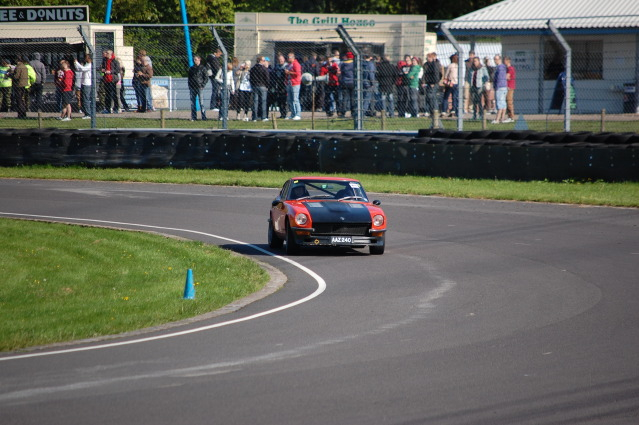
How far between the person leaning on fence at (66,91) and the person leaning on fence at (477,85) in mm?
11038

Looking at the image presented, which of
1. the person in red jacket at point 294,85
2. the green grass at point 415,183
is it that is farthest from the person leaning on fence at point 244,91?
the green grass at point 415,183

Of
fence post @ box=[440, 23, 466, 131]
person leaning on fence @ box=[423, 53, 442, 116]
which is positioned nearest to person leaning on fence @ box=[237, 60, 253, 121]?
person leaning on fence @ box=[423, 53, 442, 116]

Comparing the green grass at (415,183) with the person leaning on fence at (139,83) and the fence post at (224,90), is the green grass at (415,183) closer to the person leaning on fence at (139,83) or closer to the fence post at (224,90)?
the fence post at (224,90)

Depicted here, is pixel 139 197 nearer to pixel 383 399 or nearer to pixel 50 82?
pixel 50 82

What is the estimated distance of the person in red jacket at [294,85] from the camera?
27.1 metres

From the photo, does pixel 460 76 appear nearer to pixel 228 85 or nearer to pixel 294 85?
pixel 294 85

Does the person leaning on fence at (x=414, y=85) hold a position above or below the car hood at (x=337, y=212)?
above

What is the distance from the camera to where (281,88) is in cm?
2725

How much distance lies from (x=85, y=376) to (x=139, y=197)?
14186 millimetres

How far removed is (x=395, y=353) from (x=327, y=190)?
24.4 ft

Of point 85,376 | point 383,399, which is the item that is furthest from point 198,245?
point 383,399

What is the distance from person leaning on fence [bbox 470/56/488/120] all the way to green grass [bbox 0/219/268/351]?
12.4m

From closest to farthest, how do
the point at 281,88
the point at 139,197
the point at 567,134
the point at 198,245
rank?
1. the point at 198,245
2. the point at 139,197
3. the point at 567,134
4. the point at 281,88

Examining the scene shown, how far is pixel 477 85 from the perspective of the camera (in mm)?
25328
